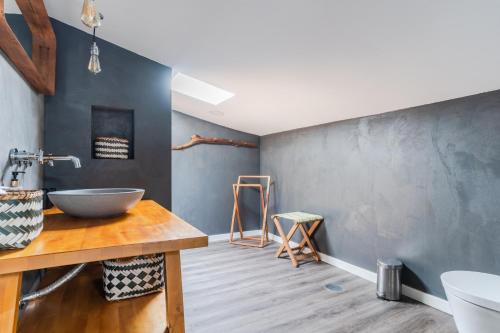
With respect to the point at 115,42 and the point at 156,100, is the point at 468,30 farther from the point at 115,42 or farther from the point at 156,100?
the point at 115,42

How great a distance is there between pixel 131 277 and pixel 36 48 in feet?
5.60

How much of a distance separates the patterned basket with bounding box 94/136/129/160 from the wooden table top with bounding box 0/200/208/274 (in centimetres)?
114

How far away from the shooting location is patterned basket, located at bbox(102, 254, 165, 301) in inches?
43.4

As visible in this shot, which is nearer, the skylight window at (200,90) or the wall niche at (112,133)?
the wall niche at (112,133)

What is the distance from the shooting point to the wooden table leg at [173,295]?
78 centimetres

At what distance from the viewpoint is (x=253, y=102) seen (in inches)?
122

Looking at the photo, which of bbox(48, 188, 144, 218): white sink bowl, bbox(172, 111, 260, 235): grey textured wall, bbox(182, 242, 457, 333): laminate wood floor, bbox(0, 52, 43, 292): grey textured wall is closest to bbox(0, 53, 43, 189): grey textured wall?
bbox(0, 52, 43, 292): grey textured wall

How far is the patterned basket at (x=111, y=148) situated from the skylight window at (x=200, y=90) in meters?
1.24

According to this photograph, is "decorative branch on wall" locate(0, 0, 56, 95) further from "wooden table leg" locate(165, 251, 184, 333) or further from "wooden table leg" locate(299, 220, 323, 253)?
"wooden table leg" locate(299, 220, 323, 253)

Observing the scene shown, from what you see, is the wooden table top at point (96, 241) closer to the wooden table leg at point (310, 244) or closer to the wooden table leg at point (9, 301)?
the wooden table leg at point (9, 301)

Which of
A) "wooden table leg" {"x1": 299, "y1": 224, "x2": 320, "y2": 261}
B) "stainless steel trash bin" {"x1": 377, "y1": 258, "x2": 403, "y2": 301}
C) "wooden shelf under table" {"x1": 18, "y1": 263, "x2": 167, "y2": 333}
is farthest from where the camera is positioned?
"wooden table leg" {"x1": 299, "y1": 224, "x2": 320, "y2": 261}

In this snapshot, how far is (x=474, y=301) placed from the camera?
1.52 metres

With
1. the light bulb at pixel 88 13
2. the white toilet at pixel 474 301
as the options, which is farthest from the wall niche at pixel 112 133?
the white toilet at pixel 474 301

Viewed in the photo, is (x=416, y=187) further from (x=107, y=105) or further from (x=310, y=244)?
(x=107, y=105)
